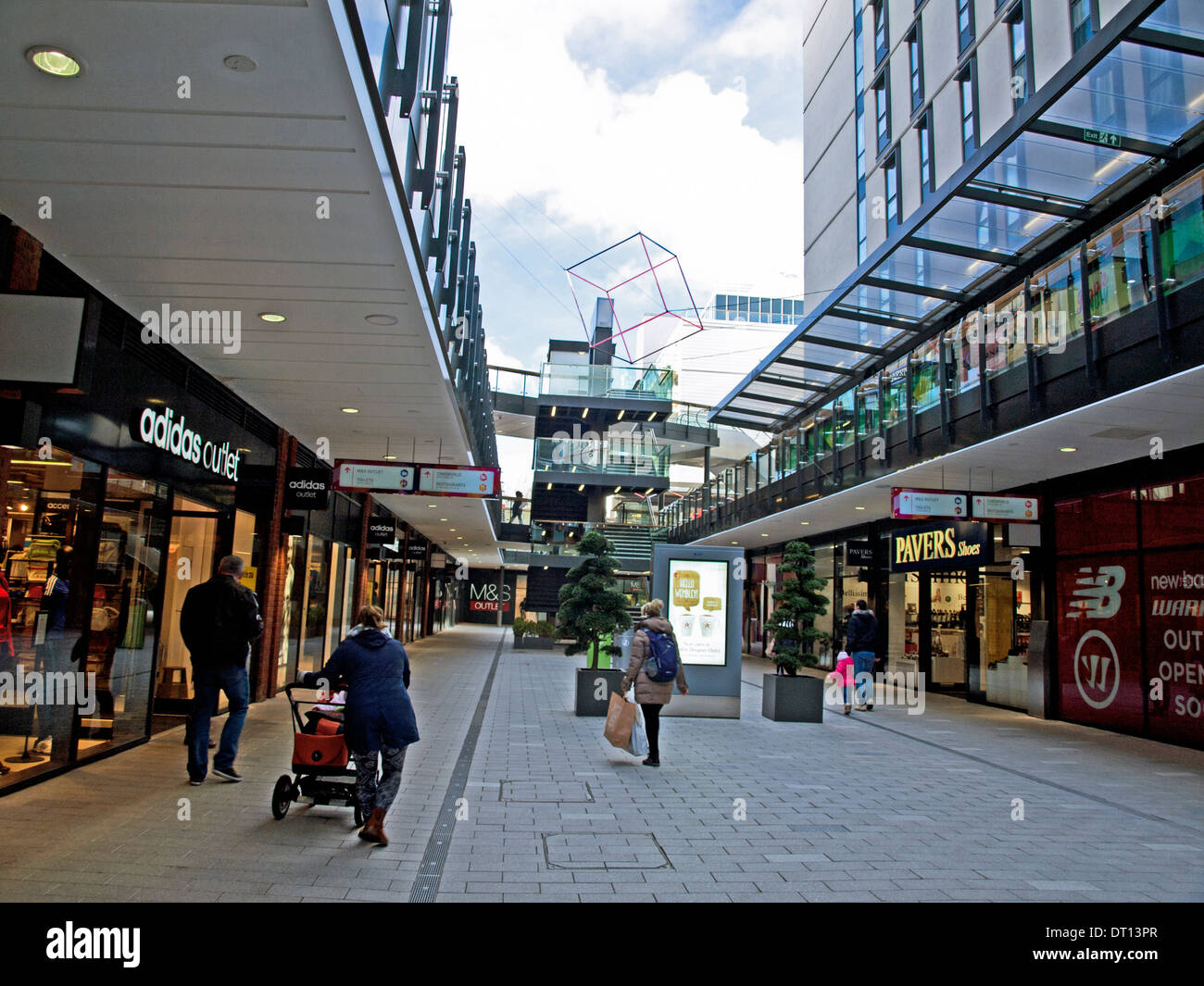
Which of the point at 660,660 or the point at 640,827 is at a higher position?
the point at 660,660

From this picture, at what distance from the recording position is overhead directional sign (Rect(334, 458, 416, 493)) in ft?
39.8

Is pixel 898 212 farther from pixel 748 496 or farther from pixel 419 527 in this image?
pixel 419 527

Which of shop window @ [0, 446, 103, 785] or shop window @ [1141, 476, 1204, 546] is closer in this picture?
shop window @ [0, 446, 103, 785]

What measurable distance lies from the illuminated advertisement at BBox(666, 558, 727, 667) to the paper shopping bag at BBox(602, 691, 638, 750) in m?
3.82

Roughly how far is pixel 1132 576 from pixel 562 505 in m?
23.5

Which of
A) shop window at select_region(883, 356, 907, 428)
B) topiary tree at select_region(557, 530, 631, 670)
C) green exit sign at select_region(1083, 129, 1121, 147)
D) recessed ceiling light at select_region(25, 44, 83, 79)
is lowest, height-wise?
topiary tree at select_region(557, 530, 631, 670)

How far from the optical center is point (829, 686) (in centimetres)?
1861

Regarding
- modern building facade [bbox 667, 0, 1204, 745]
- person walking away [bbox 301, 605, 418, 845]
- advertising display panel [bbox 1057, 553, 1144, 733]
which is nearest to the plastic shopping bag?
person walking away [bbox 301, 605, 418, 845]

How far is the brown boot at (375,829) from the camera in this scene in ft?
18.4

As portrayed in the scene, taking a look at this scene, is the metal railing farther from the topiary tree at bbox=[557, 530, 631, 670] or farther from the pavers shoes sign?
the topiary tree at bbox=[557, 530, 631, 670]

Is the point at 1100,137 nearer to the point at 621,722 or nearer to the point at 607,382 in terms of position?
the point at 621,722

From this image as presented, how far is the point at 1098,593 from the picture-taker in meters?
12.9

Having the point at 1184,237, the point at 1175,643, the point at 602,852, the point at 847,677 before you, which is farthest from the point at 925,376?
the point at 602,852

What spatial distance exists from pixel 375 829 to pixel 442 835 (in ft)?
1.82
